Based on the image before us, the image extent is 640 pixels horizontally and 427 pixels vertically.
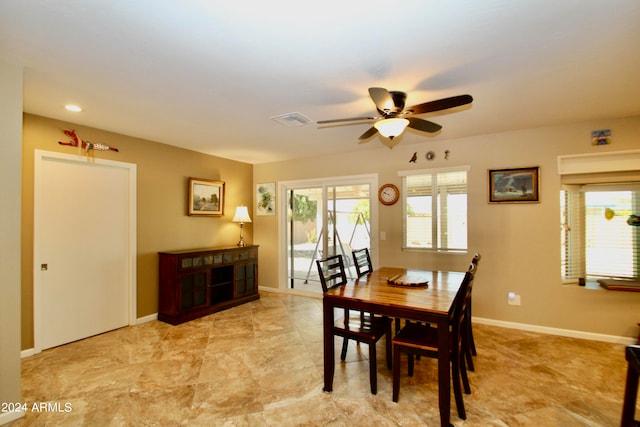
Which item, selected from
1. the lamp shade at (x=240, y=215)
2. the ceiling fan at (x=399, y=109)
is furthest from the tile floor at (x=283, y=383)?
the ceiling fan at (x=399, y=109)

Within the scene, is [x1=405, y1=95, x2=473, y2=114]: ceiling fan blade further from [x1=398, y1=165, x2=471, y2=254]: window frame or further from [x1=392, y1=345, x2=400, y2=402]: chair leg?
[x1=398, y1=165, x2=471, y2=254]: window frame

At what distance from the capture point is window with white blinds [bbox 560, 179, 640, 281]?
318cm

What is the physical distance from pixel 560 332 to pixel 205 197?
16.3ft

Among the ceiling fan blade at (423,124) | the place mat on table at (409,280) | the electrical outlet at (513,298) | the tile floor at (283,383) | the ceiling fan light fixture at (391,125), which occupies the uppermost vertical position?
the ceiling fan blade at (423,124)

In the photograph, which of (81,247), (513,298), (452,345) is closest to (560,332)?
(513,298)

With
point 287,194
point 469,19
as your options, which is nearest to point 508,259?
point 469,19

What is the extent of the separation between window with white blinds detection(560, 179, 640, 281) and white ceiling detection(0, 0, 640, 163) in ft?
2.79

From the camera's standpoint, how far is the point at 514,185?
3.54 m

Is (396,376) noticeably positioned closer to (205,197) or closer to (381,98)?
(381,98)

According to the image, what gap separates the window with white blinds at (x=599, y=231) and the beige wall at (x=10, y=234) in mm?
5060

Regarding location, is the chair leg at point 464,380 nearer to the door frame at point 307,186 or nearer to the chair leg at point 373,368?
the chair leg at point 373,368

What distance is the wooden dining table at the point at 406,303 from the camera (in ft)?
6.07

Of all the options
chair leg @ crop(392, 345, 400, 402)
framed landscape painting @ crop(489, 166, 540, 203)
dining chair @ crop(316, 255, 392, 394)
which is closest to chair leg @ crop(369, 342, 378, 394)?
dining chair @ crop(316, 255, 392, 394)

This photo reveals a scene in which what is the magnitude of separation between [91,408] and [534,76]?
4.06 metres
